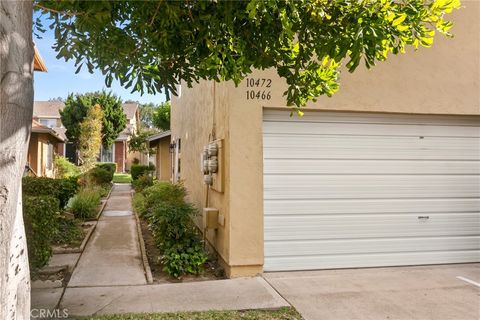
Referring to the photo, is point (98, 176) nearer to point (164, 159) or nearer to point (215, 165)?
point (164, 159)

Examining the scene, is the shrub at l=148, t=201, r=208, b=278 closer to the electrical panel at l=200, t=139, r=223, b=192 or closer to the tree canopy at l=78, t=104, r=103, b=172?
the electrical panel at l=200, t=139, r=223, b=192

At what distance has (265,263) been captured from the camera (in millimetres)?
6172

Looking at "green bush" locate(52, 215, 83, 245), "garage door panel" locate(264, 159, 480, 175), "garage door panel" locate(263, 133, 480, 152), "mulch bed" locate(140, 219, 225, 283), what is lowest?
"mulch bed" locate(140, 219, 225, 283)

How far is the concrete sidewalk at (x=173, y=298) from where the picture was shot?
4.61 m

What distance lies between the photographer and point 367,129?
6.66 metres

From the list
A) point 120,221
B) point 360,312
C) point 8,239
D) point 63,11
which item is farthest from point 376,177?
point 120,221

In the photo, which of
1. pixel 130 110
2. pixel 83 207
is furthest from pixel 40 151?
pixel 130 110

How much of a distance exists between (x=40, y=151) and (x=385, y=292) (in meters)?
19.2

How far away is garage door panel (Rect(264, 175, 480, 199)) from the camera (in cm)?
635

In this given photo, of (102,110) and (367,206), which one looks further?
(102,110)

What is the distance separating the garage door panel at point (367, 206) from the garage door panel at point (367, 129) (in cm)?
111

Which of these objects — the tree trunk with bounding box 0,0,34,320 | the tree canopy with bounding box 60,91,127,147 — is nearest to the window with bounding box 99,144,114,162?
the tree canopy with bounding box 60,91,127,147

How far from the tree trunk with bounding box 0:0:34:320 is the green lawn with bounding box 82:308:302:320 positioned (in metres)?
1.95

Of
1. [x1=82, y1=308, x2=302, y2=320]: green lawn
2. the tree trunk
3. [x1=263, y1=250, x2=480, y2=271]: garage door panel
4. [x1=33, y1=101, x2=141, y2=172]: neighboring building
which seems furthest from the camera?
[x1=33, y1=101, x2=141, y2=172]: neighboring building
